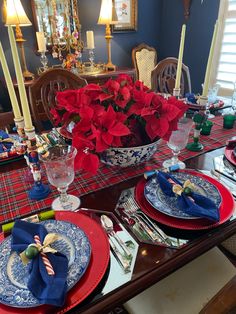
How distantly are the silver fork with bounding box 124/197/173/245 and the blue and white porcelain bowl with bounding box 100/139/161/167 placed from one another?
149 millimetres

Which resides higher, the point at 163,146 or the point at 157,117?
the point at 157,117

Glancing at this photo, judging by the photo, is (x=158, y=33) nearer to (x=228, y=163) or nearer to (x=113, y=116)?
(x=228, y=163)

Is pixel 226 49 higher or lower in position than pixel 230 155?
higher

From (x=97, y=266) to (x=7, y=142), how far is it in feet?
2.43

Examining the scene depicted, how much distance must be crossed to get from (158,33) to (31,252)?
3.46m

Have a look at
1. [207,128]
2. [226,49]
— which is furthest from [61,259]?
[226,49]

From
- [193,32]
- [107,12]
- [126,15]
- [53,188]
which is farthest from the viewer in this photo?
[126,15]

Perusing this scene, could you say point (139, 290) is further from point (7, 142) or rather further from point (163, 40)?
point (163, 40)

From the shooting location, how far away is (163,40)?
330 cm

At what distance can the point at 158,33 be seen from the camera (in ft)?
10.8

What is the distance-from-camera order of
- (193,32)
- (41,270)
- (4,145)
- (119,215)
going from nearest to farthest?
(41,270)
(119,215)
(4,145)
(193,32)

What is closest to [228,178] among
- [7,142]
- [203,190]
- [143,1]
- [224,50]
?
[203,190]

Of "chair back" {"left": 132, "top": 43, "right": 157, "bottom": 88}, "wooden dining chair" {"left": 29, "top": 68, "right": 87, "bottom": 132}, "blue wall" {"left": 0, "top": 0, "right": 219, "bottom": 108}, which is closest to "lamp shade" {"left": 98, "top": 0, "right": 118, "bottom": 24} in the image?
"blue wall" {"left": 0, "top": 0, "right": 219, "bottom": 108}

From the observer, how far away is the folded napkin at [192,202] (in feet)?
1.93
